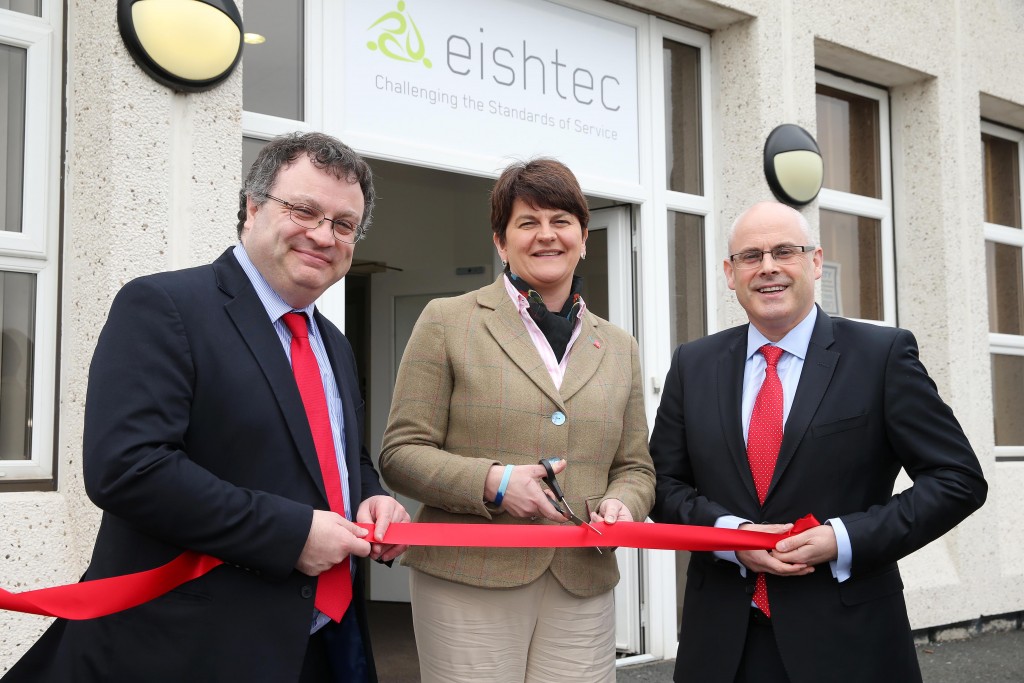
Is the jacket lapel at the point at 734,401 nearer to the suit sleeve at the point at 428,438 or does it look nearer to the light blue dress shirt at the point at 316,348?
the suit sleeve at the point at 428,438

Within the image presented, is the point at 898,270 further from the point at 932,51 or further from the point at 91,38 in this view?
the point at 91,38

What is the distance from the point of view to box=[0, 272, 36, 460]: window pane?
12.2ft

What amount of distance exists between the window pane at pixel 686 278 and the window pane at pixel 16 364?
142 inches

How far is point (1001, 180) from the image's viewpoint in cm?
831

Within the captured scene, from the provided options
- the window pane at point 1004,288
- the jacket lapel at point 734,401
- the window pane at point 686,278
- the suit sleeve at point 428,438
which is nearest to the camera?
the suit sleeve at point 428,438

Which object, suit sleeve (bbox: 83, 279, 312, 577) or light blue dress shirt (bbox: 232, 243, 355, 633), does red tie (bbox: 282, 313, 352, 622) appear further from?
suit sleeve (bbox: 83, 279, 312, 577)

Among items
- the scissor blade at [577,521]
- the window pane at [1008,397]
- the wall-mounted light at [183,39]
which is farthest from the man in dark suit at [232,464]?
the window pane at [1008,397]

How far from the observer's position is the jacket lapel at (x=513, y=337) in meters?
2.74

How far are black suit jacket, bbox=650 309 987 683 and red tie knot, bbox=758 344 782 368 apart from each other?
0.29 feet

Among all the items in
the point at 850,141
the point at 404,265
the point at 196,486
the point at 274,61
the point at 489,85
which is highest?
the point at 850,141

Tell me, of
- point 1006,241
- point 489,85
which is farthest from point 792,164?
point 1006,241

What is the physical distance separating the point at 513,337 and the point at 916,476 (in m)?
1.14

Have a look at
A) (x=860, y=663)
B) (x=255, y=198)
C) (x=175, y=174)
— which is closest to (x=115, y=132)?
(x=175, y=174)

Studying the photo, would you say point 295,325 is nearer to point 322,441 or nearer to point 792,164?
point 322,441
